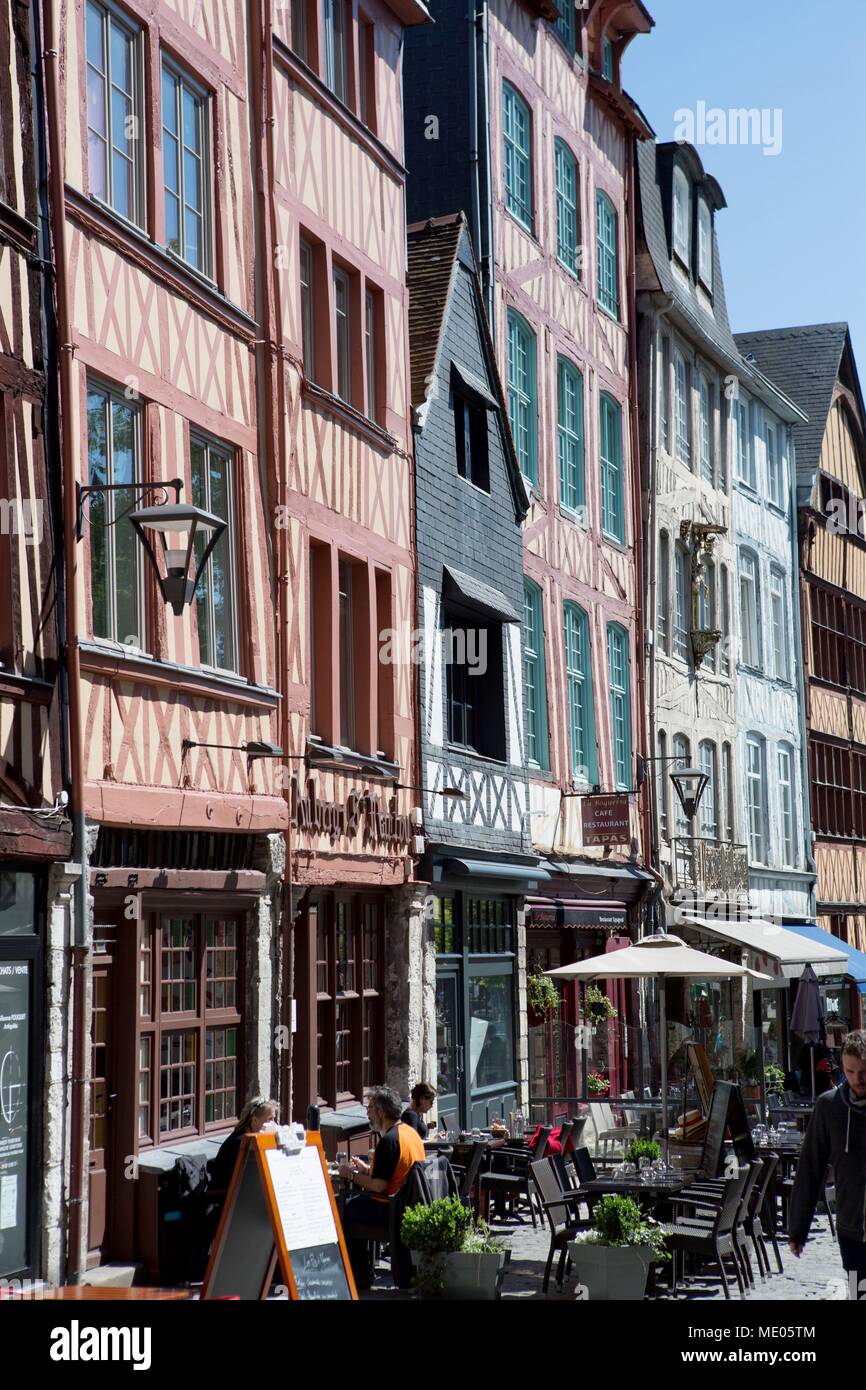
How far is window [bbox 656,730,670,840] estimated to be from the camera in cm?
2584

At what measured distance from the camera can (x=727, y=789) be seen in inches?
1167

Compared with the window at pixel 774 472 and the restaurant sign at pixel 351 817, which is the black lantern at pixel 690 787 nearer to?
the restaurant sign at pixel 351 817

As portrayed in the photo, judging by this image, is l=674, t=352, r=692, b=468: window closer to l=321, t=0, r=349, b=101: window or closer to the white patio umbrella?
l=321, t=0, r=349, b=101: window

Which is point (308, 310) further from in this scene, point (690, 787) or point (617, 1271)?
point (690, 787)

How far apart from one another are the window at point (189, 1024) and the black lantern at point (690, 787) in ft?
32.5

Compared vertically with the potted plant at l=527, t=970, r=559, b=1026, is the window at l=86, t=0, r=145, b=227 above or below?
above

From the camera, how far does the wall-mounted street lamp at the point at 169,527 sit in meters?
10.8

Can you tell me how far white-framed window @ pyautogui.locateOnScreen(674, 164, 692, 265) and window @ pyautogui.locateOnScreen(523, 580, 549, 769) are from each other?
914cm

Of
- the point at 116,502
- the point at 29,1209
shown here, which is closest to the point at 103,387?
the point at 116,502

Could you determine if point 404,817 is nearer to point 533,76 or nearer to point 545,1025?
point 545,1025

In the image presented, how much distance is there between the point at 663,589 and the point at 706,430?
3.69m

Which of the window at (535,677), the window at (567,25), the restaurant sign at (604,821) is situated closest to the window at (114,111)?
the window at (535,677)

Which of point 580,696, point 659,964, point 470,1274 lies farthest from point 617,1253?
point 580,696

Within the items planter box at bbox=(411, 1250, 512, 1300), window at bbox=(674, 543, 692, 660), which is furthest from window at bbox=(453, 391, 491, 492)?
planter box at bbox=(411, 1250, 512, 1300)
